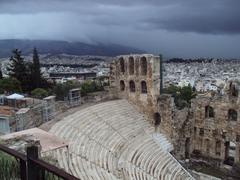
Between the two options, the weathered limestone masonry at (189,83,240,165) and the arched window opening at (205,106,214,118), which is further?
the arched window opening at (205,106,214,118)

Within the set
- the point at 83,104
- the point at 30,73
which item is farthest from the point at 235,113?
the point at 30,73

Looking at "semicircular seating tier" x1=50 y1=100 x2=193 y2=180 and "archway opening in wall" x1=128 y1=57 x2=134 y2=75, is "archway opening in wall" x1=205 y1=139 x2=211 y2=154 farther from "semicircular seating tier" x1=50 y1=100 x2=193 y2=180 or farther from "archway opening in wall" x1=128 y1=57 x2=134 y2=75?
"archway opening in wall" x1=128 y1=57 x2=134 y2=75

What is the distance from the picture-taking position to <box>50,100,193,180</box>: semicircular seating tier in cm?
1736

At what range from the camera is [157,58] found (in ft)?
94.9

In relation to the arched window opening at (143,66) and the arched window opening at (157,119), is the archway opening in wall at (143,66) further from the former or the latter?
the arched window opening at (157,119)

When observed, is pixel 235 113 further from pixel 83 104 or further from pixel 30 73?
pixel 30 73

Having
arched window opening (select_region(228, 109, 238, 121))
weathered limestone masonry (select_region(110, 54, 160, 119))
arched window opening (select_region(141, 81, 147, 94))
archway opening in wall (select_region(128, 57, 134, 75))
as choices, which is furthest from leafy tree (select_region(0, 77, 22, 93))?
arched window opening (select_region(228, 109, 238, 121))

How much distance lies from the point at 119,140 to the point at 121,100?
6.88 m

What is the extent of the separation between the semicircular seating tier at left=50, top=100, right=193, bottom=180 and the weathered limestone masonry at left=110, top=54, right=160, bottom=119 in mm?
1000

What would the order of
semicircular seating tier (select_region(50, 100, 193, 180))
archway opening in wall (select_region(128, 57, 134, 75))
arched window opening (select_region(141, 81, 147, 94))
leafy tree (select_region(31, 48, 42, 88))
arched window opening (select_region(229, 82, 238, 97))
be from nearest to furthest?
semicircular seating tier (select_region(50, 100, 193, 180)) < arched window opening (select_region(229, 82, 238, 97)) < arched window opening (select_region(141, 81, 147, 94)) < archway opening in wall (select_region(128, 57, 134, 75)) < leafy tree (select_region(31, 48, 42, 88))

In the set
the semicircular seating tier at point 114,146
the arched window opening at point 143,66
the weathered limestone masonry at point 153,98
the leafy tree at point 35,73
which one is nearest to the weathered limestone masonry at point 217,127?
the weathered limestone masonry at point 153,98

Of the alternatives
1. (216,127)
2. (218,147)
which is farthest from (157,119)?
(218,147)

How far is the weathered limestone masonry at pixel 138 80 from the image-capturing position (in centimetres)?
2878

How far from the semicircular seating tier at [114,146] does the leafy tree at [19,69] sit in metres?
23.0
